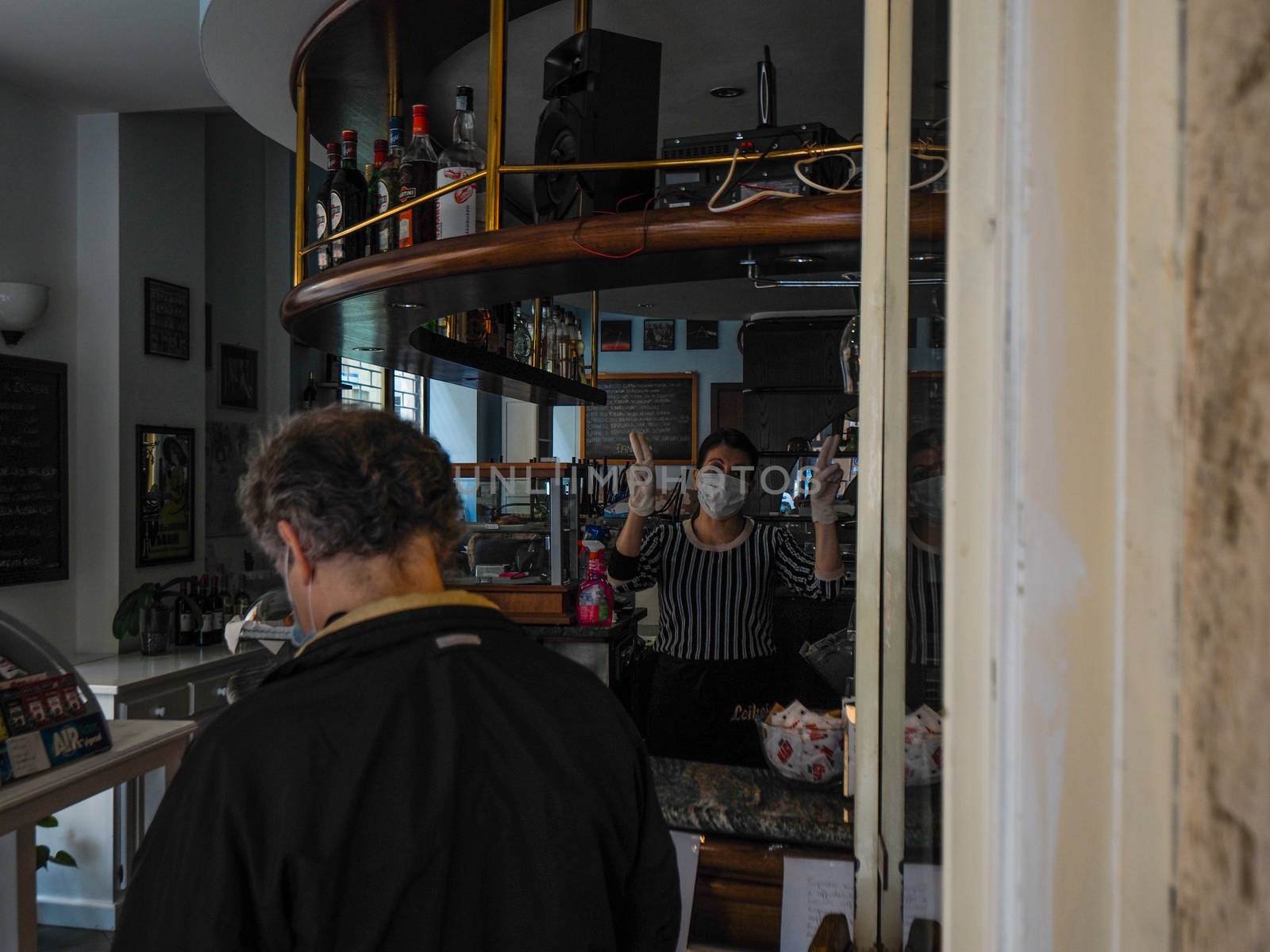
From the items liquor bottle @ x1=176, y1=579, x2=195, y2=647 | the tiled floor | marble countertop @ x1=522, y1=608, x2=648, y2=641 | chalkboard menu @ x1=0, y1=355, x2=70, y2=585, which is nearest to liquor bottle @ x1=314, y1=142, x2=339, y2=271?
marble countertop @ x1=522, y1=608, x2=648, y2=641

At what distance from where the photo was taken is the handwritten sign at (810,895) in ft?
5.75

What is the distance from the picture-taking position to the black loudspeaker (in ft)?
7.06

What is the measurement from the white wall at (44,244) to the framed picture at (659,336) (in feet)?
19.2

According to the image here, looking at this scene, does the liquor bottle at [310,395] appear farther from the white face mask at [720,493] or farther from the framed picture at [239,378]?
the white face mask at [720,493]

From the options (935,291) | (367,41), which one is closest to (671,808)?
(935,291)

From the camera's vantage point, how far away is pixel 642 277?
6.77 ft

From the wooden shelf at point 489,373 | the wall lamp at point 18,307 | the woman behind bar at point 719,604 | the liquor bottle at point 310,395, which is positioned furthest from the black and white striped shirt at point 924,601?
the liquor bottle at point 310,395

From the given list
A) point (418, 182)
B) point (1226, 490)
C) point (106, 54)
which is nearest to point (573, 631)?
point (418, 182)

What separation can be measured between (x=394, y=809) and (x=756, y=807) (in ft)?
3.28

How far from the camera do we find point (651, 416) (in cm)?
968

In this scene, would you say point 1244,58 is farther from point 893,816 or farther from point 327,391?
point 327,391

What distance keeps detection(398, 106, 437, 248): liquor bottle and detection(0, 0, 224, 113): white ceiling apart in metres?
0.99

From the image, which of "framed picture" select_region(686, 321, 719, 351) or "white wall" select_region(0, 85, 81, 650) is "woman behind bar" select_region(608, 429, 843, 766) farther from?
"framed picture" select_region(686, 321, 719, 351)

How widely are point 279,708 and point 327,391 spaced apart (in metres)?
5.97
